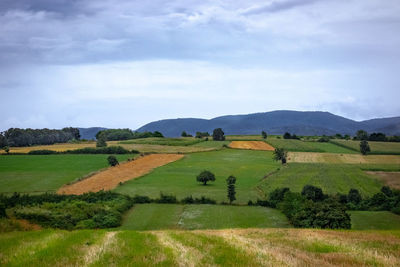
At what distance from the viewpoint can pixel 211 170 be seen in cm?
9944

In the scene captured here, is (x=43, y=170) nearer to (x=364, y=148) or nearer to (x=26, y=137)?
(x=26, y=137)

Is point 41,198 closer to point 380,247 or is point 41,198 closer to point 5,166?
point 5,166

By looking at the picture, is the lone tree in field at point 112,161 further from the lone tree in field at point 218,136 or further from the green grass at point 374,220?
the lone tree in field at point 218,136

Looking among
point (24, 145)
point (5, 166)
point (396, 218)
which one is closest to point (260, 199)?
point (396, 218)

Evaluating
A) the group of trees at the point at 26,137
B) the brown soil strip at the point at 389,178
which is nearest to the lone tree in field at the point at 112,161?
the brown soil strip at the point at 389,178

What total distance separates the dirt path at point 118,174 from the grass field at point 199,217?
16.7m

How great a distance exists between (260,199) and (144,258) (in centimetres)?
5341

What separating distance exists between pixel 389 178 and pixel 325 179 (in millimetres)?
15464

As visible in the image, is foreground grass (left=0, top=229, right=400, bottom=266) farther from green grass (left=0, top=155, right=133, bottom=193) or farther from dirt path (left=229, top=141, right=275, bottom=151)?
dirt path (left=229, top=141, right=275, bottom=151)

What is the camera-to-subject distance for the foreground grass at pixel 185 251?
1366cm

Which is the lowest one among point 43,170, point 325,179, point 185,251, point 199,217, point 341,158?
point 199,217

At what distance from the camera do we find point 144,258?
14.1m

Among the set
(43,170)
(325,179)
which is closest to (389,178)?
(325,179)

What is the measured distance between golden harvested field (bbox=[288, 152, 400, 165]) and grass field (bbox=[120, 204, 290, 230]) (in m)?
63.9
